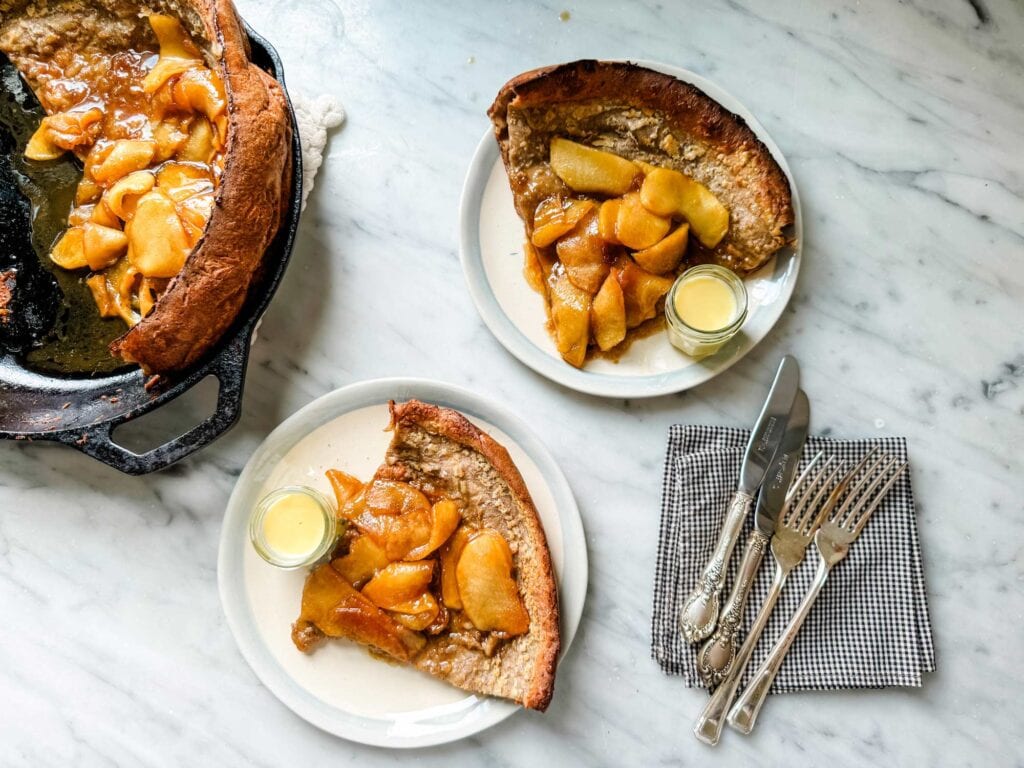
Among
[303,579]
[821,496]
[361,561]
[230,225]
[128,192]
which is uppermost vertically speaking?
[230,225]

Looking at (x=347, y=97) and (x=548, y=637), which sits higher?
(x=347, y=97)

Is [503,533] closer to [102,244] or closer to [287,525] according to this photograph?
[287,525]

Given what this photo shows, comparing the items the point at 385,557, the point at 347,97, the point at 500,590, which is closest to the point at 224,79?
the point at 347,97

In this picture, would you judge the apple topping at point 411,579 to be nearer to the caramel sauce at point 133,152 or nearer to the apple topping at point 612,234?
the apple topping at point 612,234

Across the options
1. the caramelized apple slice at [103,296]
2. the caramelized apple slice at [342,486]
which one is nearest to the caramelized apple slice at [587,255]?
the caramelized apple slice at [342,486]

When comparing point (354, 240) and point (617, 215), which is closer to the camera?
point (617, 215)

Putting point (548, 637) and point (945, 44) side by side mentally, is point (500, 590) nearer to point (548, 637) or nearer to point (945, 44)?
point (548, 637)

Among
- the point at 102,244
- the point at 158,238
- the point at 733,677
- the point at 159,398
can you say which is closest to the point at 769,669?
the point at 733,677

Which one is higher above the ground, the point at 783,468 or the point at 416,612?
the point at 783,468
